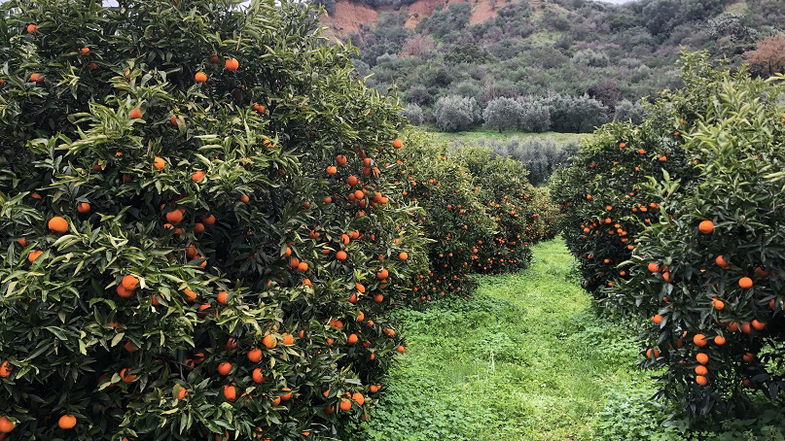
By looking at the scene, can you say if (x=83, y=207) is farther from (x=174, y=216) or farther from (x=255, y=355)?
(x=255, y=355)

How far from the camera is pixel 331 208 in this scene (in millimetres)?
3396

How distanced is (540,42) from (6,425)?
56905 millimetres

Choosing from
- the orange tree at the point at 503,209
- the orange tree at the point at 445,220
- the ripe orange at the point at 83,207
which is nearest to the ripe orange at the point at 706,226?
the ripe orange at the point at 83,207

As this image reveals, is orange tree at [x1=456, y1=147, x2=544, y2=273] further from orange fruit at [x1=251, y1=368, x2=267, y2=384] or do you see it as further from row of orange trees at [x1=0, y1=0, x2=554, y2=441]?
orange fruit at [x1=251, y1=368, x2=267, y2=384]

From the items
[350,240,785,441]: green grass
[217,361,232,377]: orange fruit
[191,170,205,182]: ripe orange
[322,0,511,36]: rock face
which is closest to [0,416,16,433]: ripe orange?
[217,361,232,377]: orange fruit

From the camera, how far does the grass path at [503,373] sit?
4.07 meters

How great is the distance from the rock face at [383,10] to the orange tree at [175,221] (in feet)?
195

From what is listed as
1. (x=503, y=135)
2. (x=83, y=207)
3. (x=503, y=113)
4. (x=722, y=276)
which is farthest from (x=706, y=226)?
(x=503, y=113)

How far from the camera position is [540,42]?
52.2 m

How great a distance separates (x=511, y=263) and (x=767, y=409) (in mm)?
8335

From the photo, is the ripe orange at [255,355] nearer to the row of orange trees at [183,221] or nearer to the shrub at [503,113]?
the row of orange trees at [183,221]

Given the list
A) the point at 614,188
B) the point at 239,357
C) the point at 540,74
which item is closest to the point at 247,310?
the point at 239,357

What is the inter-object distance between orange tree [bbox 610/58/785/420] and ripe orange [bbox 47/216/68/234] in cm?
338

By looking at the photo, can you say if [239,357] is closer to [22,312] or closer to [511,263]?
[22,312]
